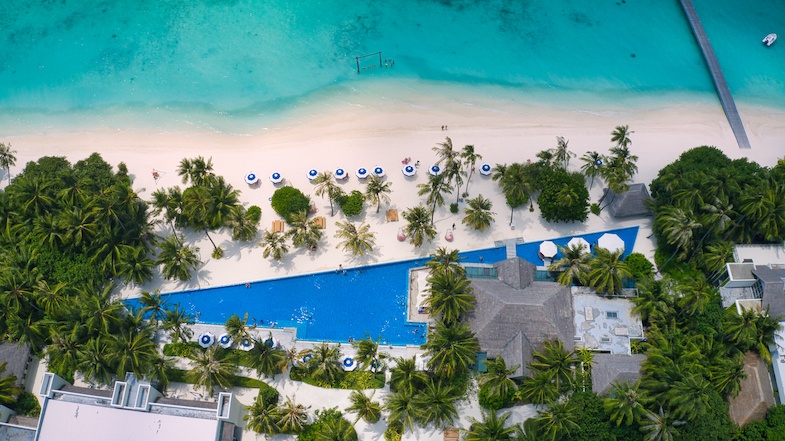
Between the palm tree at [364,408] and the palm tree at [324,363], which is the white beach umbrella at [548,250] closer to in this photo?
the palm tree at [364,408]

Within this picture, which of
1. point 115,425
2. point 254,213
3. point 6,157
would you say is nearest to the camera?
point 115,425

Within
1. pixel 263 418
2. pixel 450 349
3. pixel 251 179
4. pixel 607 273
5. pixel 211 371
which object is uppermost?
pixel 251 179

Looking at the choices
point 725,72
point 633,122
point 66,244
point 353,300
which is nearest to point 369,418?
point 353,300

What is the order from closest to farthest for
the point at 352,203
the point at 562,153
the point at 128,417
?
the point at 128,417 < the point at 352,203 < the point at 562,153

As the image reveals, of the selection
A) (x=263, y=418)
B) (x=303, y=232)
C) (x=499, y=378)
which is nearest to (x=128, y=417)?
(x=263, y=418)

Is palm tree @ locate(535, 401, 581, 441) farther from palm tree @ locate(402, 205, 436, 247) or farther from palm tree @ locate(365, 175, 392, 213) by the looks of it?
palm tree @ locate(365, 175, 392, 213)

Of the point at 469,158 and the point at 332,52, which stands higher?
the point at 332,52

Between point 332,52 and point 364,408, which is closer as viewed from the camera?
point 364,408

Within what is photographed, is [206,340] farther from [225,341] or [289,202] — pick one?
[289,202]

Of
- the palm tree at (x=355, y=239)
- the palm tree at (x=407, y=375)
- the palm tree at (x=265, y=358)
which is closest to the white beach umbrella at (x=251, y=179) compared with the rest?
the palm tree at (x=355, y=239)
